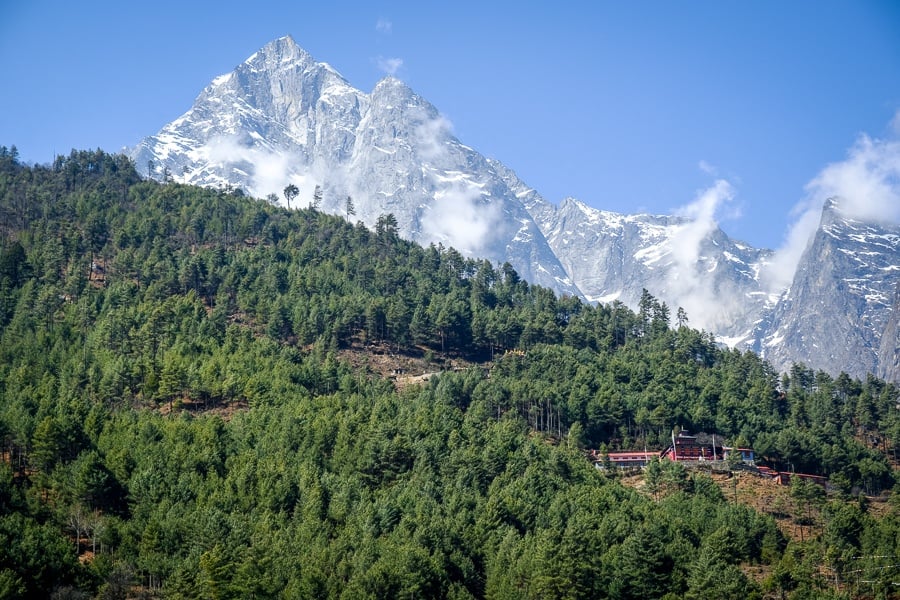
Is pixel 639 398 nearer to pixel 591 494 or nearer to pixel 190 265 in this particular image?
pixel 591 494

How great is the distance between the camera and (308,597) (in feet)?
271

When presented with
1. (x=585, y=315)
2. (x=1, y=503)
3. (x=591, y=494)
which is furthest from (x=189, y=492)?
(x=585, y=315)

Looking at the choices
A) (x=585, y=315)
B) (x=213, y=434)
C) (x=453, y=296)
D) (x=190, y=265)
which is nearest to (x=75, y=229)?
(x=190, y=265)

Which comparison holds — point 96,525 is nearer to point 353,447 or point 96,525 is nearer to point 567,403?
point 353,447

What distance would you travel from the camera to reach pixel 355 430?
117m

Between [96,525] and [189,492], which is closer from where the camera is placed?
[96,525]

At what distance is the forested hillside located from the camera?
89.6 meters

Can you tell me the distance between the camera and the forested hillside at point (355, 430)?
8962 centimetres

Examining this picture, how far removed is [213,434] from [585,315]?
8750 cm

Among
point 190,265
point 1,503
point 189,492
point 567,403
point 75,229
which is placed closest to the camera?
point 1,503

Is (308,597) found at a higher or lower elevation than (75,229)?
lower

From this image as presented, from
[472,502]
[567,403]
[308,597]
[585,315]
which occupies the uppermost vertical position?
[585,315]

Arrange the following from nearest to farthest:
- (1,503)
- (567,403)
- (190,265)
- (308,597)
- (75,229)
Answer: (308,597), (1,503), (567,403), (190,265), (75,229)

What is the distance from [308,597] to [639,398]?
229ft
